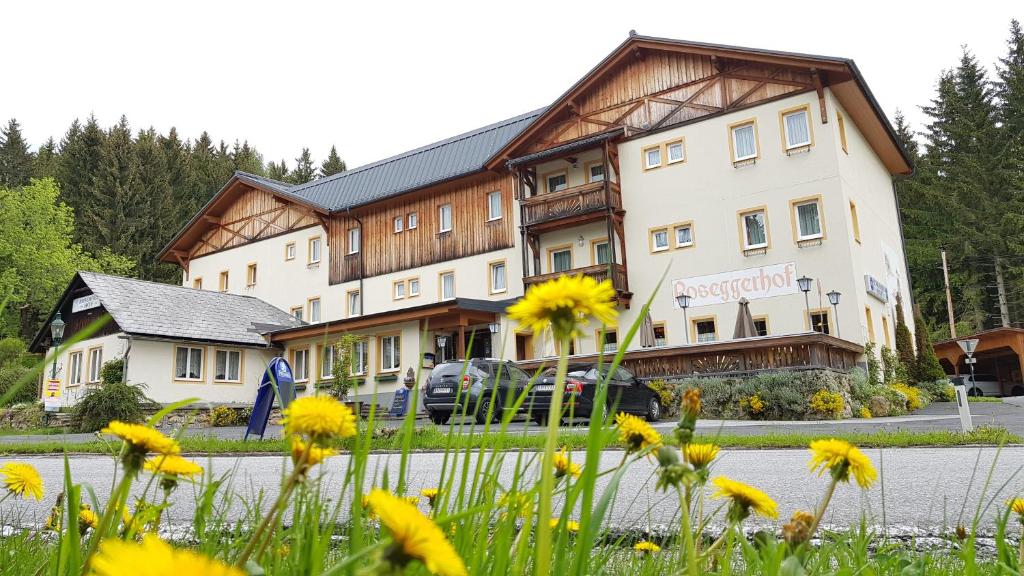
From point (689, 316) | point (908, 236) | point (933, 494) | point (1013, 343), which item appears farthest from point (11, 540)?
point (908, 236)

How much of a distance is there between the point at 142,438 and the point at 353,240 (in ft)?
112

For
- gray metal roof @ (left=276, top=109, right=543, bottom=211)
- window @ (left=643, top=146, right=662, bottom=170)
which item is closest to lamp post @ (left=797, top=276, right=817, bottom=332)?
window @ (left=643, top=146, right=662, bottom=170)

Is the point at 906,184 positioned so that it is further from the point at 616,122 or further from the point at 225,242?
the point at 225,242

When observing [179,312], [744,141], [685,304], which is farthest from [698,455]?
[179,312]

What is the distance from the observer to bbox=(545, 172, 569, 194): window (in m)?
28.1

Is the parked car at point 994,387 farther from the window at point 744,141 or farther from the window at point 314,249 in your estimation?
the window at point 314,249

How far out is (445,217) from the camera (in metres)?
31.8

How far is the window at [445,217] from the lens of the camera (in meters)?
31.5

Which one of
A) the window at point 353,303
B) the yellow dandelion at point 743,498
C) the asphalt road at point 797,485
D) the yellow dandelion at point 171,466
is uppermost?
the window at point 353,303

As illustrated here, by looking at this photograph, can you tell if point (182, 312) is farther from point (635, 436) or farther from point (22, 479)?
point (635, 436)

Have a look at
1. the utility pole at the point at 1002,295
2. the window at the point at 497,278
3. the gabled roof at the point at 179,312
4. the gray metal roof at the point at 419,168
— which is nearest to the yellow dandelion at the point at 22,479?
the window at the point at 497,278

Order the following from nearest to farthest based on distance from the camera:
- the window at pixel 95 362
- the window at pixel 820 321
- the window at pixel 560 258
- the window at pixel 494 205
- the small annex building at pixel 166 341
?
the window at pixel 820 321 → the window at pixel 560 258 → the small annex building at pixel 166 341 → the window at pixel 95 362 → the window at pixel 494 205

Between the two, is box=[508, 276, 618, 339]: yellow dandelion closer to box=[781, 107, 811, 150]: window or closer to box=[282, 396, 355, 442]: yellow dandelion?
box=[282, 396, 355, 442]: yellow dandelion

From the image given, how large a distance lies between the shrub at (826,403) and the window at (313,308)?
76.6 feet
